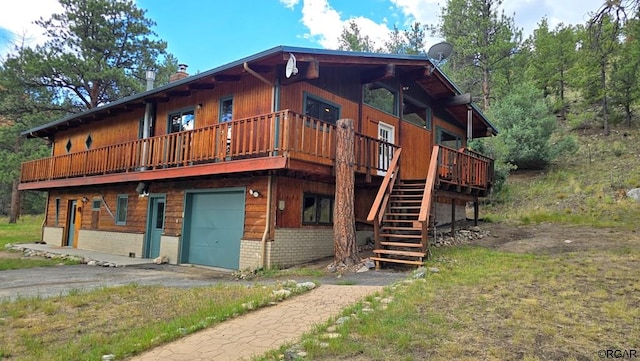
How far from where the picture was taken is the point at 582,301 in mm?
5270

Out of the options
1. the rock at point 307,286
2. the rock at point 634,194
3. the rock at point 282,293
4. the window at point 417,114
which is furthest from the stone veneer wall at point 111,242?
the rock at point 634,194

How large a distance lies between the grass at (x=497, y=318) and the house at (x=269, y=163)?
2.32 m

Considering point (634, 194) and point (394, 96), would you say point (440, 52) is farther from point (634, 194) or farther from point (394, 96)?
point (634, 194)

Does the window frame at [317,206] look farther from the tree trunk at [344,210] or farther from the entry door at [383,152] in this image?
the tree trunk at [344,210]

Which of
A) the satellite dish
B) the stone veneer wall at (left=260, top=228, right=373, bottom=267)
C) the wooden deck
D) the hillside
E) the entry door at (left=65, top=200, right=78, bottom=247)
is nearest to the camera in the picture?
the satellite dish

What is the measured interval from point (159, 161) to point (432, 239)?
328 inches

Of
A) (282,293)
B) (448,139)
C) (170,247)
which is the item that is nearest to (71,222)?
(170,247)

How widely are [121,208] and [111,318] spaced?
10186 millimetres

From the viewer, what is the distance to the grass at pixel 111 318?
4251mm

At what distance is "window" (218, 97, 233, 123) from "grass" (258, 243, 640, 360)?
709 centimetres

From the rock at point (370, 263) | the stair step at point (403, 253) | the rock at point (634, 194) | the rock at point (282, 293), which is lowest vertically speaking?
the rock at point (282, 293)

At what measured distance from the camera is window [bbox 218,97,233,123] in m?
11.2

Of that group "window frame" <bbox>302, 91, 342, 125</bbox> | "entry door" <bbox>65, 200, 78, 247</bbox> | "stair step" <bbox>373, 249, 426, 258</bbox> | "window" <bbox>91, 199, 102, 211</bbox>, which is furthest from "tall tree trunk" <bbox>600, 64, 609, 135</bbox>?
"entry door" <bbox>65, 200, 78, 247</bbox>

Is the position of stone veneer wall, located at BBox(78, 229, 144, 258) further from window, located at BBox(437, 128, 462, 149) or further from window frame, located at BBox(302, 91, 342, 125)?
window, located at BBox(437, 128, 462, 149)
